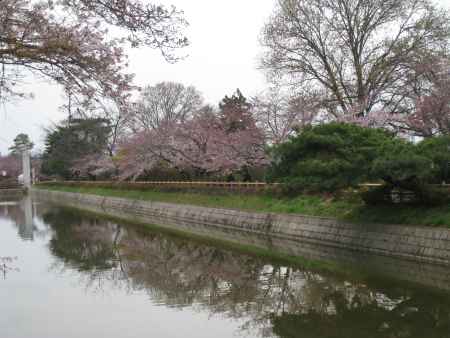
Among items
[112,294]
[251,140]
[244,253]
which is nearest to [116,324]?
[112,294]

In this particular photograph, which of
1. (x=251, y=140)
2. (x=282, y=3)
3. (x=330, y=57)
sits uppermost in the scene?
(x=282, y=3)

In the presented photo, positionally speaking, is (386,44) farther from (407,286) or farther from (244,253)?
(407,286)

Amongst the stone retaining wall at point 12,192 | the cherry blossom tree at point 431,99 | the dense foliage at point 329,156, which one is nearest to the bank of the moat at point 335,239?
the dense foliage at point 329,156

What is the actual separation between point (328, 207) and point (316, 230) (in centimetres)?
96

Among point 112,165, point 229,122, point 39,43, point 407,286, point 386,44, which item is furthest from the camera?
point 112,165

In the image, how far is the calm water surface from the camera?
362 inches

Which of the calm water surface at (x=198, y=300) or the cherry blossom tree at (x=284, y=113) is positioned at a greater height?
the cherry blossom tree at (x=284, y=113)

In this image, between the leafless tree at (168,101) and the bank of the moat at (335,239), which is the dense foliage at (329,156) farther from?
the leafless tree at (168,101)

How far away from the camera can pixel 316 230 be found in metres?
17.8

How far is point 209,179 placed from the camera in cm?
3167

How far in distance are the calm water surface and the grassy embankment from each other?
3.02m

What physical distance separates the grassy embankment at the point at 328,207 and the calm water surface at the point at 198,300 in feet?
9.91

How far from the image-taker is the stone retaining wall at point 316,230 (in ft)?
44.4

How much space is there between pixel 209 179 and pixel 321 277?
19.0 m
